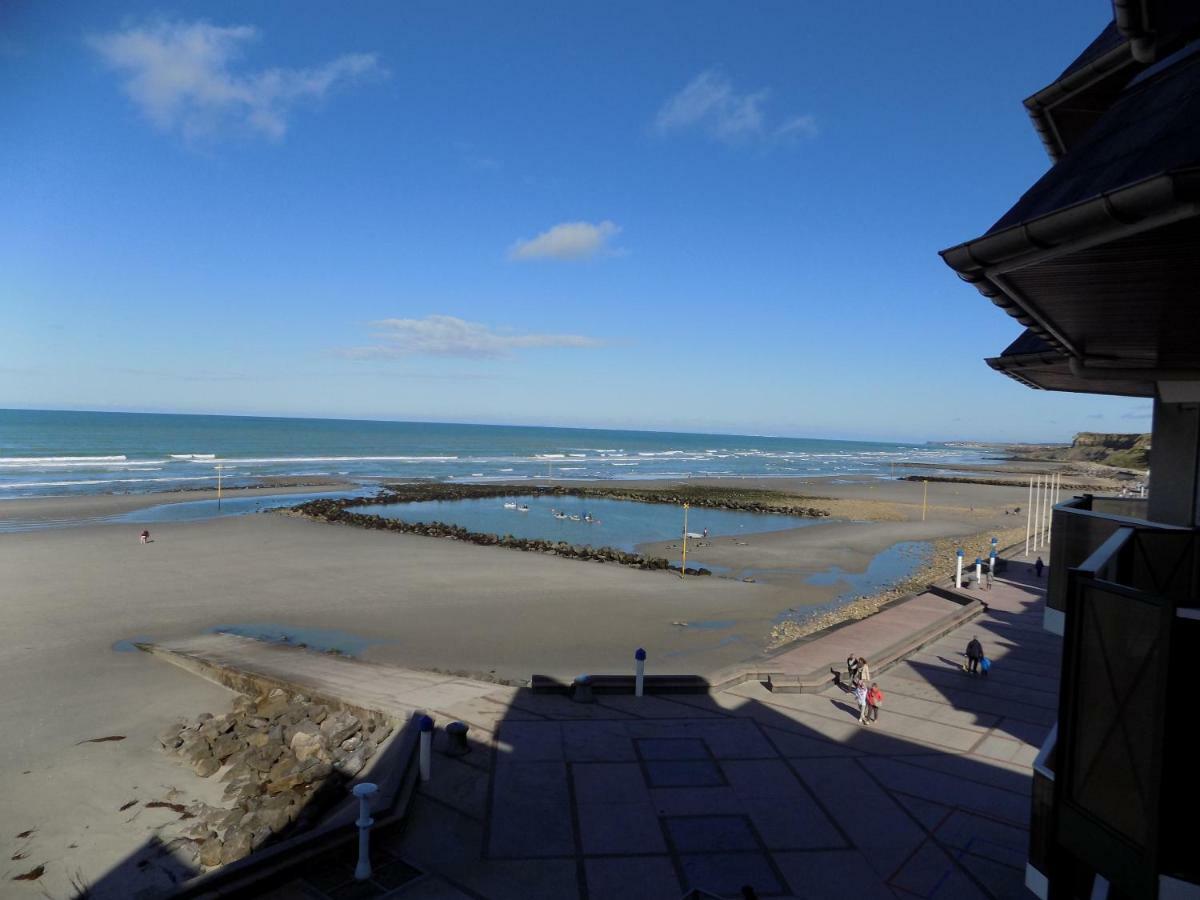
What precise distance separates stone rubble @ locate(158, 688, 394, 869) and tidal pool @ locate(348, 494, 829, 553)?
74.2 ft

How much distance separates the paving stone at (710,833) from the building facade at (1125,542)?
3.49m

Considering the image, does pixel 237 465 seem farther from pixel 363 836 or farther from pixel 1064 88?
pixel 1064 88

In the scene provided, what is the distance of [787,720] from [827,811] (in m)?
2.96

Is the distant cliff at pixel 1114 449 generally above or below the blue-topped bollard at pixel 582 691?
above

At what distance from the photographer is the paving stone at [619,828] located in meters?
8.18

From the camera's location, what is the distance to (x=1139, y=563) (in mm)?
5691

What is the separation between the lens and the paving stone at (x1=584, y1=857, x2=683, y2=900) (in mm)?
7344

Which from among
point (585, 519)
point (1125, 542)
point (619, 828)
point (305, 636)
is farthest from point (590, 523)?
point (1125, 542)

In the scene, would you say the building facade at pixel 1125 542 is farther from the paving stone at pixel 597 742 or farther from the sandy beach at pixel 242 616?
the sandy beach at pixel 242 616

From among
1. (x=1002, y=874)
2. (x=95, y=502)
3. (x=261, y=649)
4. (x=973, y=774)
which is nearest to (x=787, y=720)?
(x=973, y=774)

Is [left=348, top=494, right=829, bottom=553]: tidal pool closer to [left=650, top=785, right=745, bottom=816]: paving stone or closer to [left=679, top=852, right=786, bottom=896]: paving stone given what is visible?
[left=650, top=785, right=745, bottom=816]: paving stone

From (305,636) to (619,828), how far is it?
42.9 ft

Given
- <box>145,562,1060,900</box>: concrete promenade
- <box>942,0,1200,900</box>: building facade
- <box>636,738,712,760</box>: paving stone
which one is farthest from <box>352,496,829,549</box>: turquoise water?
<box>942,0,1200,900</box>: building facade

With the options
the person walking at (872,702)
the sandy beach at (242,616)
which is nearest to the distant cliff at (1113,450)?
the sandy beach at (242,616)
